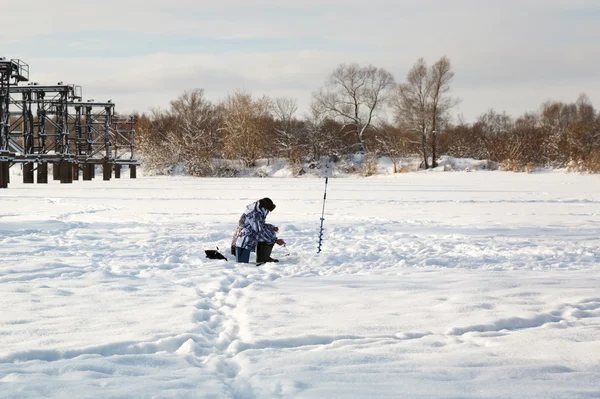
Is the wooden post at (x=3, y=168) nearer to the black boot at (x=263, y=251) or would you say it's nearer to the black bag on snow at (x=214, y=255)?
the black bag on snow at (x=214, y=255)

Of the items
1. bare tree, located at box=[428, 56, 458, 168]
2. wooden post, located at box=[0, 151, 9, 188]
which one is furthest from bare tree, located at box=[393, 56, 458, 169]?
wooden post, located at box=[0, 151, 9, 188]

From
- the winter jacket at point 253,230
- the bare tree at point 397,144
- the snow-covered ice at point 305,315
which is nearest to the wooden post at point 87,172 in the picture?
the bare tree at point 397,144

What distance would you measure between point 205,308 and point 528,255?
573cm

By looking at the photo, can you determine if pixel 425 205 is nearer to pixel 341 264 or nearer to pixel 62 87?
pixel 341 264

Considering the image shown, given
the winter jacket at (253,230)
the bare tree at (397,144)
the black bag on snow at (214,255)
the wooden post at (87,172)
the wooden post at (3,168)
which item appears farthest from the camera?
the bare tree at (397,144)

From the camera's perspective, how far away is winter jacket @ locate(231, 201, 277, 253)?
961 centimetres

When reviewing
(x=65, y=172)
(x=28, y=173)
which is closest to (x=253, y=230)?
(x=28, y=173)

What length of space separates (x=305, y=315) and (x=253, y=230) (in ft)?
11.7

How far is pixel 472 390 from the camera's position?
4.05 m

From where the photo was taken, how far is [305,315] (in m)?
6.20

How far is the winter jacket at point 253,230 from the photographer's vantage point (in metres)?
9.61

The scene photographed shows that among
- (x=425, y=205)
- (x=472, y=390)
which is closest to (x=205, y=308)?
(x=472, y=390)

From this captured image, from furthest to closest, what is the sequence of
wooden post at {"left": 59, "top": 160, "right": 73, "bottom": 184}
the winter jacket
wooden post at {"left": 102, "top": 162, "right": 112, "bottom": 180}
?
1. wooden post at {"left": 102, "top": 162, "right": 112, "bottom": 180}
2. wooden post at {"left": 59, "top": 160, "right": 73, "bottom": 184}
3. the winter jacket

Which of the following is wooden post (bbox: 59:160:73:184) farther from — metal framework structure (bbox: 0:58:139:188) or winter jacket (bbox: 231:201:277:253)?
winter jacket (bbox: 231:201:277:253)
